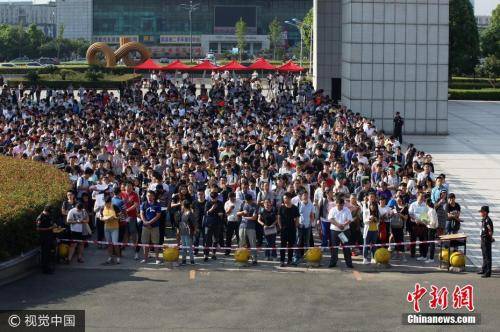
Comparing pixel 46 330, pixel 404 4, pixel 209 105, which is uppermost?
pixel 404 4

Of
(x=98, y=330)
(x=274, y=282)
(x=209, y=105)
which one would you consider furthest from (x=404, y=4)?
(x=98, y=330)

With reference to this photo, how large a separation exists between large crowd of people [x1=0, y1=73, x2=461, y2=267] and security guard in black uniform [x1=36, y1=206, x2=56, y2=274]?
737 millimetres

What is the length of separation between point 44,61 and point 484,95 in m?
70.2

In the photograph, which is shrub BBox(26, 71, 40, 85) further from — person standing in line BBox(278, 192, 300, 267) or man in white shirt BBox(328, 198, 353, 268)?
man in white shirt BBox(328, 198, 353, 268)

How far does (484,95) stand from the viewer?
210 ft

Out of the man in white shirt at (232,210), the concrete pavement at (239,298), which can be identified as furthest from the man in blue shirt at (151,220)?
the man in white shirt at (232,210)

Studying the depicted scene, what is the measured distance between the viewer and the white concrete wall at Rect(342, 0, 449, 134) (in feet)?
123

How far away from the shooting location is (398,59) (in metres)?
37.7

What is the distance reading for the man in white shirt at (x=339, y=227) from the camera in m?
18.5

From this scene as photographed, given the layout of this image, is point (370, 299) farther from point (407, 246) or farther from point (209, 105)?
point (209, 105)

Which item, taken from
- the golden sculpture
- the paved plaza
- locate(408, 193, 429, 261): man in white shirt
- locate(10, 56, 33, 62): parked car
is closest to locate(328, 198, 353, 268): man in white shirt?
the paved plaza

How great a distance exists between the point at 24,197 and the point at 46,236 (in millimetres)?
1553

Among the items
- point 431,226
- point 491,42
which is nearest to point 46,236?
point 431,226

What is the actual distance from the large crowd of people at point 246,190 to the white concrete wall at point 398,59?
8543mm
